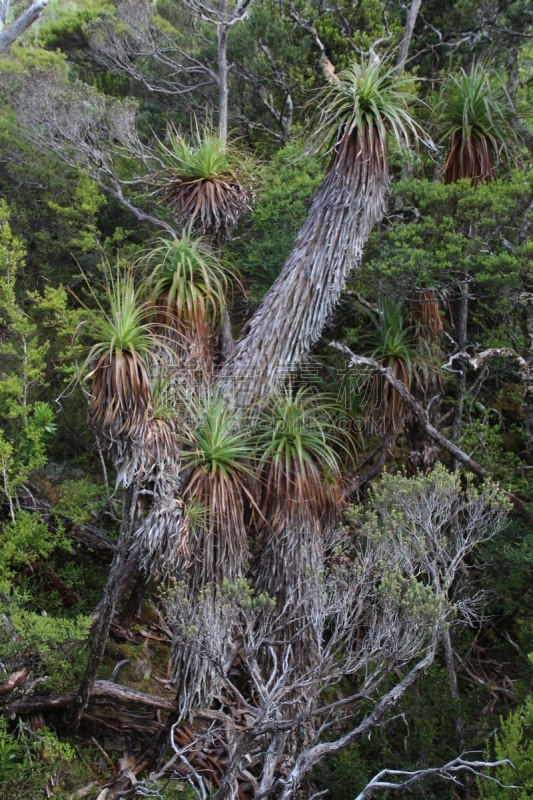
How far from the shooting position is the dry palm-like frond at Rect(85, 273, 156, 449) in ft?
12.5

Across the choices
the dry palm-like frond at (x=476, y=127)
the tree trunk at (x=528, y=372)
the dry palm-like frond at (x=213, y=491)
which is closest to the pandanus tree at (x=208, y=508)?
the dry palm-like frond at (x=213, y=491)

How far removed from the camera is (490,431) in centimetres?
621

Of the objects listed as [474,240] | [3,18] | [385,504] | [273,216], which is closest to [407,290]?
[474,240]

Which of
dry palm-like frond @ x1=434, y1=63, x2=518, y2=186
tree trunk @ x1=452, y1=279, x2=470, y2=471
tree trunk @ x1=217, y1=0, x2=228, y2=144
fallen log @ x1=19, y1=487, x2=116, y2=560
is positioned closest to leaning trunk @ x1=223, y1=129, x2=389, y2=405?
dry palm-like frond @ x1=434, y1=63, x2=518, y2=186

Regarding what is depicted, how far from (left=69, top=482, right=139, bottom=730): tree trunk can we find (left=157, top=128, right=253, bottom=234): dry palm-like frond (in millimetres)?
2561

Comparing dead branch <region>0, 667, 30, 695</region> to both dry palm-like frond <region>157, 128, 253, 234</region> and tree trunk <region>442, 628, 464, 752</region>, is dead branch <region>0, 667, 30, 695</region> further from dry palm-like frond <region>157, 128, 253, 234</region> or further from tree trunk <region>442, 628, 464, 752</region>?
dry palm-like frond <region>157, 128, 253, 234</region>

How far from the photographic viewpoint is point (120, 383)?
12.4ft

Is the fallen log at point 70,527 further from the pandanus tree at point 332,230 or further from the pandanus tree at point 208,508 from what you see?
the pandanus tree at point 332,230

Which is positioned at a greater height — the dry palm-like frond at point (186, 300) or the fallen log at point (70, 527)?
the dry palm-like frond at point (186, 300)

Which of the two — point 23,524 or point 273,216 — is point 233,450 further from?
point 273,216

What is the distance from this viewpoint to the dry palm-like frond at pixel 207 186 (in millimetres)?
5461

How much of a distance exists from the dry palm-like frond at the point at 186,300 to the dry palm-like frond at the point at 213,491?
0.60 meters

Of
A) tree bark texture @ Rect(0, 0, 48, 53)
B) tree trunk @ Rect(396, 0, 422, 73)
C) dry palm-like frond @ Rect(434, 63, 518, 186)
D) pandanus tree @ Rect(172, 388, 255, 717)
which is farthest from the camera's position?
tree trunk @ Rect(396, 0, 422, 73)

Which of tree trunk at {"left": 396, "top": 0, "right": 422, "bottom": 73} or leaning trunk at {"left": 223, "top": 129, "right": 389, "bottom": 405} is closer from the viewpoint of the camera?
leaning trunk at {"left": 223, "top": 129, "right": 389, "bottom": 405}
